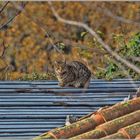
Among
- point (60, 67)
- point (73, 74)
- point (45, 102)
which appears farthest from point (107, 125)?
point (60, 67)

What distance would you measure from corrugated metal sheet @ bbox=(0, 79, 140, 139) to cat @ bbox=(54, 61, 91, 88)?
109mm

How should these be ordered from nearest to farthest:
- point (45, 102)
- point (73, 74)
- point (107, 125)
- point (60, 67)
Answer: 1. point (107, 125)
2. point (45, 102)
3. point (73, 74)
4. point (60, 67)

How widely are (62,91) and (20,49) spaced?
14700 millimetres

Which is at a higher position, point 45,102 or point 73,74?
point 73,74

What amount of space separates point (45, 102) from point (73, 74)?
7.05 ft

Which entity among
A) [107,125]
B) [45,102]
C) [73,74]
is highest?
[73,74]

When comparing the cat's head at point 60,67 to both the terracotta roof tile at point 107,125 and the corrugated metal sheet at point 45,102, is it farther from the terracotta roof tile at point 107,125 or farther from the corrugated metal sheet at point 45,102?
the terracotta roof tile at point 107,125

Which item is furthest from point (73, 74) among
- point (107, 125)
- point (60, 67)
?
point (107, 125)

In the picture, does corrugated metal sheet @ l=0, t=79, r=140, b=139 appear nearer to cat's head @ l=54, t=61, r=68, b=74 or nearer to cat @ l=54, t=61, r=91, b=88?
cat @ l=54, t=61, r=91, b=88

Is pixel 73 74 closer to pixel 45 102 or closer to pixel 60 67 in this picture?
pixel 60 67

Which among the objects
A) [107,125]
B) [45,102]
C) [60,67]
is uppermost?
[60,67]

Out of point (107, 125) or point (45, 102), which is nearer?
point (107, 125)

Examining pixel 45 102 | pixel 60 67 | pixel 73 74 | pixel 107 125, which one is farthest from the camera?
pixel 60 67

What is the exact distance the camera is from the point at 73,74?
9.46 metres
